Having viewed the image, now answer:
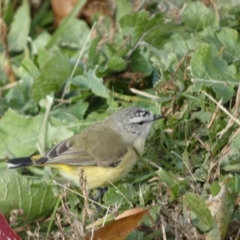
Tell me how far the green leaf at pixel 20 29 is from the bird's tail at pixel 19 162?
177 cm

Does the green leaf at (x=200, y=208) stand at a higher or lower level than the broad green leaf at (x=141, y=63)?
higher

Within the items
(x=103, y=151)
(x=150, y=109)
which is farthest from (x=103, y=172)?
(x=150, y=109)

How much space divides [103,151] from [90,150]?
7 centimetres

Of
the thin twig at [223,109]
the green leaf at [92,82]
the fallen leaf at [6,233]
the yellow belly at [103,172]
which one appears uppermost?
the fallen leaf at [6,233]

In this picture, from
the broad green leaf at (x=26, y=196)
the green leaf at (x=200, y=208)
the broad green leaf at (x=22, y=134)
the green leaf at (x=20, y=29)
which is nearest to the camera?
the green leaf at (x=200, y=208)

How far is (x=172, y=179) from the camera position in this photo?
342 cm

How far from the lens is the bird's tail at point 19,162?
3.77 m

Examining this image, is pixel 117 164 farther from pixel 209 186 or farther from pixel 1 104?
pixel 1 104

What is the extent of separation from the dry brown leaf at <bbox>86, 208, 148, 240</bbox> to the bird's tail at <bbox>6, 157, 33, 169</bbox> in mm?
949

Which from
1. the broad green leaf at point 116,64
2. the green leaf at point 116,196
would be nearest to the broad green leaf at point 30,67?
the broad green leaf at point 116,64

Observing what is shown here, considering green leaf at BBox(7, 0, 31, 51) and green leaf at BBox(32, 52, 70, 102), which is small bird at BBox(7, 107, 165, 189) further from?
green leaf at BBox(7, 0, 31, 51)

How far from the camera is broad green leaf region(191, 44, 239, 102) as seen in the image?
3.66 m

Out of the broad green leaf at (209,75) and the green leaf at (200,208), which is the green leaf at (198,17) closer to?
the broad green leaf at (209,75)

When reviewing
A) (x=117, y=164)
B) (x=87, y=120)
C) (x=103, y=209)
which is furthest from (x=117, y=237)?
(x=87, y=120)
